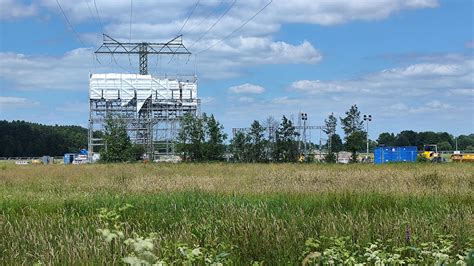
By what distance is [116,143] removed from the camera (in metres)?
69.4

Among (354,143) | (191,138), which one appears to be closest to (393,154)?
(354,143)

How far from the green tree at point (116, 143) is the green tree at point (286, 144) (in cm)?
1912

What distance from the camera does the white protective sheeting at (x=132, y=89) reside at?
81938mm

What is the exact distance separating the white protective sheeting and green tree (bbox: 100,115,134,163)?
38.9 feet

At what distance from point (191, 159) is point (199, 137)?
2748 millimetres

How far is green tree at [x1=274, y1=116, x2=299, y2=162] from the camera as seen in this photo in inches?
2542

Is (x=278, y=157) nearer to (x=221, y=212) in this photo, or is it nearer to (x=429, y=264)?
(x=221, y=212)

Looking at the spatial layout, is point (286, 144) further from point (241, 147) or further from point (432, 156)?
point (432, 156)

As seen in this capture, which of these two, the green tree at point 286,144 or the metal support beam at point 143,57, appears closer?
the green tree at point 286,144

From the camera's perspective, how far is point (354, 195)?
12.9m

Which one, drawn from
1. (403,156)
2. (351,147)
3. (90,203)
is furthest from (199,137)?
(90,203)

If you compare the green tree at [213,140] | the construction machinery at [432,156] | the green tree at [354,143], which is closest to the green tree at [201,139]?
the green tree at [213,140]

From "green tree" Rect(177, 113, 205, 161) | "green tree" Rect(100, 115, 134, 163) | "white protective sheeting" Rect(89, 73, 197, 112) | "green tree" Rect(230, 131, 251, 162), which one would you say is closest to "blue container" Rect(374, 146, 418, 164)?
"green tree" Rect(230, 131, 251, 162)

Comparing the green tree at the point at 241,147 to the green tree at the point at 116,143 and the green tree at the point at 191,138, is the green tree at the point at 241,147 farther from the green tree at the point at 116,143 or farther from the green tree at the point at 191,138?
the green tree at the point at 116,143
